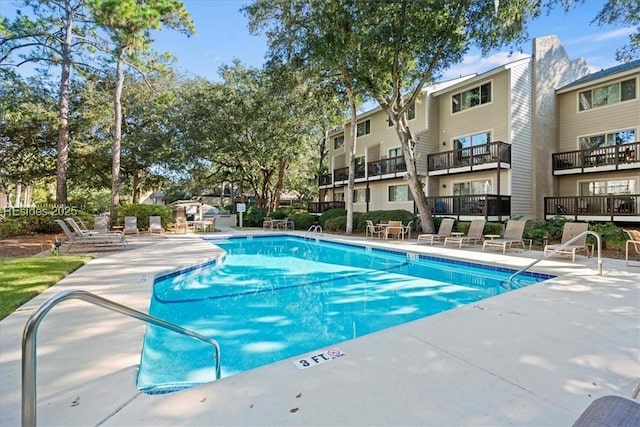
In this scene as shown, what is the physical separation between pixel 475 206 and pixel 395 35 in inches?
320

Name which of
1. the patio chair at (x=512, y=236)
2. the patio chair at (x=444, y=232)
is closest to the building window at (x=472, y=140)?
the patio chair at (x=444, y=232)

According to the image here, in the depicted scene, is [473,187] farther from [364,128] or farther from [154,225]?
[154,225]

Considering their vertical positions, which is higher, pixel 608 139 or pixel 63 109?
pixel 63 109

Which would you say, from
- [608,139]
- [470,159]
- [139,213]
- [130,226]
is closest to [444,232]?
[470,159]

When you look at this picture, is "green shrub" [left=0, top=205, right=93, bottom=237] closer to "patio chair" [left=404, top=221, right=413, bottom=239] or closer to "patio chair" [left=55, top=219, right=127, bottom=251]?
"patio chair" [left=55, top=219, right=127, bottom=251]

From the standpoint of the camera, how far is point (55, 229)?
15.1m

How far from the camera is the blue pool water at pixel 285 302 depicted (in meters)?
4.12

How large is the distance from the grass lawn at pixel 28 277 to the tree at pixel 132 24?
10.5 m

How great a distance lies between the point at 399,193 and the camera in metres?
20.8

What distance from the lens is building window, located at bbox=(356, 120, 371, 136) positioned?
23.4m

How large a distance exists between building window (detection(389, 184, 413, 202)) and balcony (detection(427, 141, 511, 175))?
2.46m

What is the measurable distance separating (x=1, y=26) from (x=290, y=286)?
17257mm

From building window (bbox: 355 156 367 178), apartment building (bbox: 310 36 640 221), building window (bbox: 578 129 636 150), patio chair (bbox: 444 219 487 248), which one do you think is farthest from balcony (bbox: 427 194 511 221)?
building window (bbox: 355 156 367 178)

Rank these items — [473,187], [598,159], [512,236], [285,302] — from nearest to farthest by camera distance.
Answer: [285,302]
[512,236]
[598,159]
[473,187]
